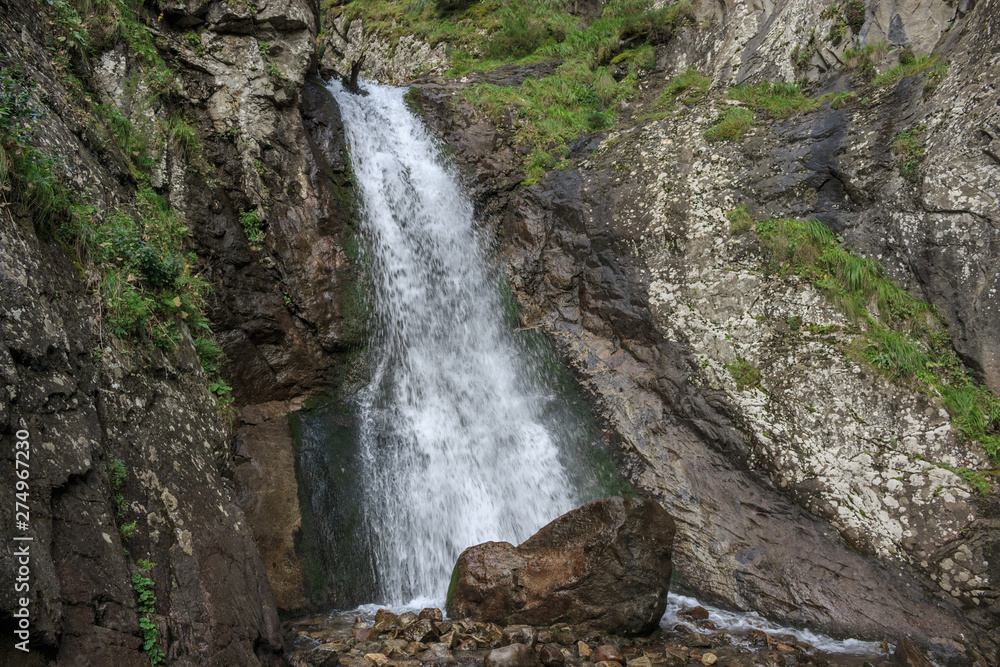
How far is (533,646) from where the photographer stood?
4777 millimetres

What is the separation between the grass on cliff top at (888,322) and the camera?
5.89 m

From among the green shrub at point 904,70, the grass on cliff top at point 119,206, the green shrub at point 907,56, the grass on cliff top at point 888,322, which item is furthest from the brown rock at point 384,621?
the green shrub at point 907,56

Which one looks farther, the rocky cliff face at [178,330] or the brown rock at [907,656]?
the brown rock at [907,656]

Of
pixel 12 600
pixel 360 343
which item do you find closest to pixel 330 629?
pixel 12 600

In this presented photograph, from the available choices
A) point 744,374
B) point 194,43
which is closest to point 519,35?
point 194,43

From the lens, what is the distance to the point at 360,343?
26.3 ft

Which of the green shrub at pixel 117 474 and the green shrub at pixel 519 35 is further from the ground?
the green shrub at pixel 519 35

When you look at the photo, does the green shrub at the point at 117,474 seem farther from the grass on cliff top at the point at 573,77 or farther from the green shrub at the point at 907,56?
the green shrub at the point at 907,56

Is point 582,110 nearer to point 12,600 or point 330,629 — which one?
point 330,629

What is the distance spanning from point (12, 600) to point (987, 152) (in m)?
9.83

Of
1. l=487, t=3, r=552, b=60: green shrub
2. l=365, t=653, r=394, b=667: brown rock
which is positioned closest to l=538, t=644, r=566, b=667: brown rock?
l=365, t=653, r=394, b=667: brown rock

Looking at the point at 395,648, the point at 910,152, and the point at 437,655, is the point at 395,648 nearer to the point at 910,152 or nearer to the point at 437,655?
the point at 437,655

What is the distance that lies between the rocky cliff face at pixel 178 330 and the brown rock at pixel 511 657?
6.08ft

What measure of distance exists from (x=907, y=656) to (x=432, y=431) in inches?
226
